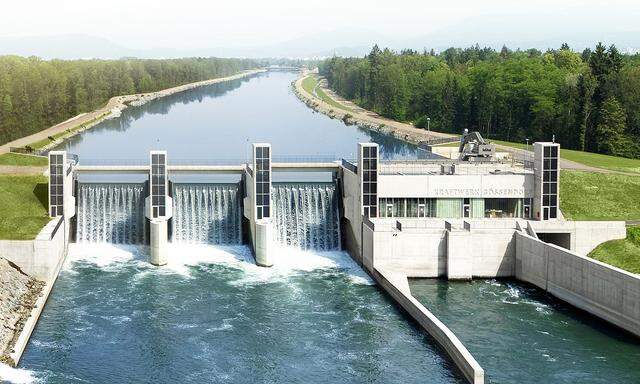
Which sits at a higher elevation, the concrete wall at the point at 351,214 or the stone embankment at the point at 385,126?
the stone embankment at the point at 385,126

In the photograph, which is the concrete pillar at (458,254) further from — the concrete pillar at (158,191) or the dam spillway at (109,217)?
the dam spillway at (109,217)

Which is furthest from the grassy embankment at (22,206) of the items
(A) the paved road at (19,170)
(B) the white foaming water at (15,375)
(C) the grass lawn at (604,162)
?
(C) the grass lawn at (604,162)

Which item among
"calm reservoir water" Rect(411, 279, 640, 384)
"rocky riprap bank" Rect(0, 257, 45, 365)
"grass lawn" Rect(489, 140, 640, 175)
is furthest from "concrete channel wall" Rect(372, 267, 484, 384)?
"grass lawn" Rect(489, 140, 640, 175)

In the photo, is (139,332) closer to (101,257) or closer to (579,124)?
(101,257)

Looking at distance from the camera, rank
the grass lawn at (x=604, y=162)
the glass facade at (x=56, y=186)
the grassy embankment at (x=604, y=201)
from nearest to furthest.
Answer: the grassy embankment at (x=604, y=201)
the glass facade at (x=56, y=186)
the grass lawn at (x=604, y=162)

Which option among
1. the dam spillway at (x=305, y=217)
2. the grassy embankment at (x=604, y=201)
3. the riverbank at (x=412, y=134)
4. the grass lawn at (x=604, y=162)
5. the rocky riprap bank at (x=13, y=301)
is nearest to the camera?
the rocky riprap bank at (x=13, y=301)

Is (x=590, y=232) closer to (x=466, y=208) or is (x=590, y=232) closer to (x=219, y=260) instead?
(x=466, y=208)

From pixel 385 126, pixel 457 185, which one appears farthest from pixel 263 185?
pixel 385 126
